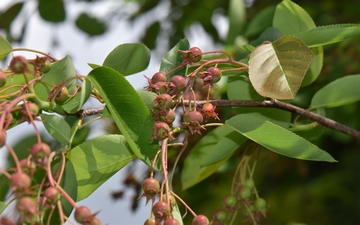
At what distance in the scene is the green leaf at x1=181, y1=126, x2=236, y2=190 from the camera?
48.5 inches

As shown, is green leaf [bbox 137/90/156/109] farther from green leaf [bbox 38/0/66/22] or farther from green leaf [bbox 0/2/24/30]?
green leaf [bbox 0/2/24/30]

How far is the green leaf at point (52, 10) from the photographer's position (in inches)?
92.9

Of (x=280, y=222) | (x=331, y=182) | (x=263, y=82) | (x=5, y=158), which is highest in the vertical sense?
(x=263, y=82)

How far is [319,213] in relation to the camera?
9.45 feet

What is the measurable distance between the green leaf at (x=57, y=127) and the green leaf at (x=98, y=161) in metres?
0.07

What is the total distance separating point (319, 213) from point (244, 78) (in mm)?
1975

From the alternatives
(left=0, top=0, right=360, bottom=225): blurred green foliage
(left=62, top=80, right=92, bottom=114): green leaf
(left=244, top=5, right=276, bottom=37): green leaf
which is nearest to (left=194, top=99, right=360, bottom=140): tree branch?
(left=62, top=80, right=92, bottom=114): green leaf

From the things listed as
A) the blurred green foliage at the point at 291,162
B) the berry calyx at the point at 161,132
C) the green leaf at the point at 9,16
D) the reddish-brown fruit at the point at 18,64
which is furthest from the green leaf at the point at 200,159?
the green leaf at the point at 9,16

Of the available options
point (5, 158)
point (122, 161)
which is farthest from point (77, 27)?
point (122, 161)

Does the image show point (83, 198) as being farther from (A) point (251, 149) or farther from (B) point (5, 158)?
(B) point (5, 158)

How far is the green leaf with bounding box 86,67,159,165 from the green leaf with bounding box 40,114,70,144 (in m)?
0.08

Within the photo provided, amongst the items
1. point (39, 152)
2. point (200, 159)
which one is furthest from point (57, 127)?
point (200, 159)

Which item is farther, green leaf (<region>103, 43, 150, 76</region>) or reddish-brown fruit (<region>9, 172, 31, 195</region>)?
green leaf (<region>103, 43, 150, 76</region>)

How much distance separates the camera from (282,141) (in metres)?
0.86
